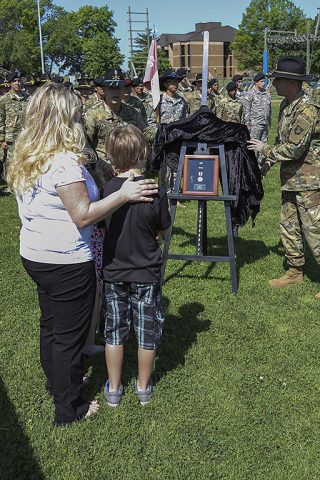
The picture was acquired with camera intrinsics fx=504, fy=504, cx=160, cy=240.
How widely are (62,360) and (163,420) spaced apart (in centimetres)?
84

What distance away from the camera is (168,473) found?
9.61 ft

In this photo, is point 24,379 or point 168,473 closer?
point 168,473

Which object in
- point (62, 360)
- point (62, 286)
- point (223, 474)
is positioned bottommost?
point (223, 474)

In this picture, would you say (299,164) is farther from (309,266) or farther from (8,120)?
(8,120)

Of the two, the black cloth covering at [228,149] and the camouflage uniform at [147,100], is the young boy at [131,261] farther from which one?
the camouflage uniform at [147,100]

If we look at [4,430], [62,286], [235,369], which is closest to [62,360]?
[62,286]

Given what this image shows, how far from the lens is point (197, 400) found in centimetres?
361

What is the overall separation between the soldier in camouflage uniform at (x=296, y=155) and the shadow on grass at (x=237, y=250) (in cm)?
99

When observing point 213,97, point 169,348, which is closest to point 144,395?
point 169,348

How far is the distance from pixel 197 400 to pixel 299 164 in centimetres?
273

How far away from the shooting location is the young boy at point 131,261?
10.1ft

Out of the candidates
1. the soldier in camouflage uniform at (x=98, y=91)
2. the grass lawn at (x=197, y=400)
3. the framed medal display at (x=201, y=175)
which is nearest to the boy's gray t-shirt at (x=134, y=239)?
the grass lawn at (x=197, y=400)

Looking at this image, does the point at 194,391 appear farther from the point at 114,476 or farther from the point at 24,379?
the point at 24,379

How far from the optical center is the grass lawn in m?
Answer: 3.00
